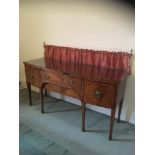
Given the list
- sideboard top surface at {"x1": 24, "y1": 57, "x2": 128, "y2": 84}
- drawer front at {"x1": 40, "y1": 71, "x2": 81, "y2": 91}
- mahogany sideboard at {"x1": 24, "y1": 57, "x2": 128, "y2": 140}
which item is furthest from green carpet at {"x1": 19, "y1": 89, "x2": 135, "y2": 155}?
sideboard top surface at {"x1": 24, "y1": 57, "x2": 128, "y2": 84}

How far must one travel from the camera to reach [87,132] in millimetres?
2107

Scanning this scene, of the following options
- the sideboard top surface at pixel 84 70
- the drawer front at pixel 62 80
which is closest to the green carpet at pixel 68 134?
the drawer front at pixel 62 80

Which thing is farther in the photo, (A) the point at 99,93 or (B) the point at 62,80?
(B) the point at 62,80

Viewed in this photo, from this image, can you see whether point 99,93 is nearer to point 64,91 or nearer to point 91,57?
point 64,91

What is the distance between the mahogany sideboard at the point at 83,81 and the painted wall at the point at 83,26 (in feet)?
0.89

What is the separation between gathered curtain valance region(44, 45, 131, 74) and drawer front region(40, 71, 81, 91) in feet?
1.36

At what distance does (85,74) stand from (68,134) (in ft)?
2.30

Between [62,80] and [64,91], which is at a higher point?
[62,80]

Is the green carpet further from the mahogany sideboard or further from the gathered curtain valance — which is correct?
the gathered curtain valance

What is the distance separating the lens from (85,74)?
1.94m

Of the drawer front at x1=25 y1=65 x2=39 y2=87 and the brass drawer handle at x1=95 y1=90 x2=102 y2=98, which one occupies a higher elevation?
the drawer front at x1=25 y1=65 x2=39 y2=87

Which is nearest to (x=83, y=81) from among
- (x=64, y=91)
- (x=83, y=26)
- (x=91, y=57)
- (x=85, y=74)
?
(x=85, y=74)

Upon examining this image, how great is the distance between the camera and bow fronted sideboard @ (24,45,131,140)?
182cm
